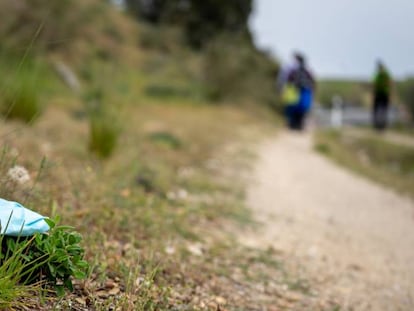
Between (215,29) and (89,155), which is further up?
(215,29)

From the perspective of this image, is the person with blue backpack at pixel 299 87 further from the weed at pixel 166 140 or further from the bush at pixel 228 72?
→ the bush at pixel 228 72

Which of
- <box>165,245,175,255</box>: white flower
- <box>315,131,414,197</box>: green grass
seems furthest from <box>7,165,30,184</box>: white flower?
<box>315,131,414,197</box>: green grass

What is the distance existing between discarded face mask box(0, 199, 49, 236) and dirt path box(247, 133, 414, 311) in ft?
4.92

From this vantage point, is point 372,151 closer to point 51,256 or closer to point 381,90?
point 381,90

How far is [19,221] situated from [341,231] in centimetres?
301

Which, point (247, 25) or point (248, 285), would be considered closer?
point (248, 285)

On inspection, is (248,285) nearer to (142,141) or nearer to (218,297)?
(218,297)

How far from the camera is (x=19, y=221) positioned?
1.75 meters

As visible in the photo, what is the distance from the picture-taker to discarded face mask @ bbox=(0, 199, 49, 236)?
172cm

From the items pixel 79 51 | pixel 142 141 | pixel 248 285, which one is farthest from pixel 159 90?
pixel 248 285

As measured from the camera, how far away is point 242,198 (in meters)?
4.87

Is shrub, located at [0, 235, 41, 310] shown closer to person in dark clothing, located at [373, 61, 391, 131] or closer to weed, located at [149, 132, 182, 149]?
weed, located at [149, 132, 182, 149]

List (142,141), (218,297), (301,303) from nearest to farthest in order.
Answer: (218,297) < (301,303) < (142,141)

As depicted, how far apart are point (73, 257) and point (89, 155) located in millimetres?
2675
